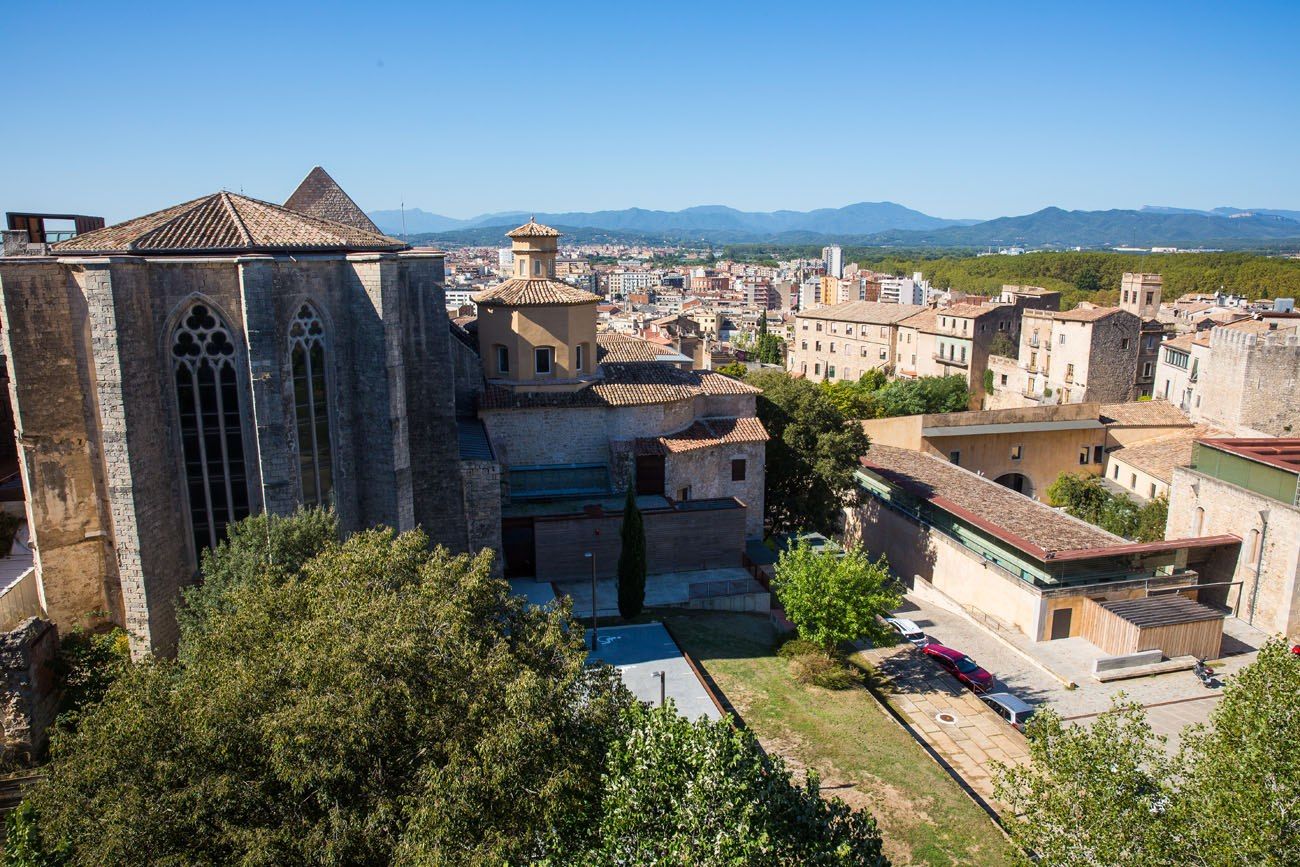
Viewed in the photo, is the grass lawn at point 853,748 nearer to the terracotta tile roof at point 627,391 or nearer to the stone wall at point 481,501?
the stone wall at point 481,501

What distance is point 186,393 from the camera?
21.5 m

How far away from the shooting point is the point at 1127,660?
27.5 metres

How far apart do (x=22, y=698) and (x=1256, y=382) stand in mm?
53252

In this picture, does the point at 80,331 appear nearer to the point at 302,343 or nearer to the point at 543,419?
the point at 302,343

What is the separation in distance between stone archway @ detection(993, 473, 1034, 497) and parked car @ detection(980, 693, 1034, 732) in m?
25.9

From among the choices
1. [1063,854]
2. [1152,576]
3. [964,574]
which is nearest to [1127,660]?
[1152,576]

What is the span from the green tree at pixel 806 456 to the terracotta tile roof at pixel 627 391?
177 cm

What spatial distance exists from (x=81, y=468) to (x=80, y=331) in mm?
3466

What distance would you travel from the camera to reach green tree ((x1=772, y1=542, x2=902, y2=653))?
25062 mm

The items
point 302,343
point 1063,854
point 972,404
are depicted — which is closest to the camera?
point 1063,854

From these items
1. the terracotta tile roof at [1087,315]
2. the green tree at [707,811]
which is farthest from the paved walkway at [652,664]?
the terracotta tile roof at [1087,315]

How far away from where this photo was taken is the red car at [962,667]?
2611 cm

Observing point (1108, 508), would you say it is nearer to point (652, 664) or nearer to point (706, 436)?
point (706, 436)

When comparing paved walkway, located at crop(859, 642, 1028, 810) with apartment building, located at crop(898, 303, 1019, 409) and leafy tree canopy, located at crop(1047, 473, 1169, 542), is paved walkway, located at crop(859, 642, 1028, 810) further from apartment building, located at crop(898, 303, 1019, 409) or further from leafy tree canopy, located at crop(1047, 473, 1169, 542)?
apartment building, located at crop(898, 303, 1019, 409)
